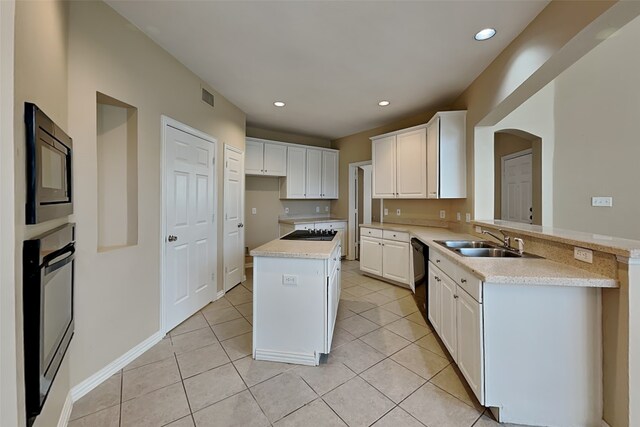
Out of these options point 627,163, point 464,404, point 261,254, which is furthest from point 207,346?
point 627,163

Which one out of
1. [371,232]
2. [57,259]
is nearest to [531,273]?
[57,259]

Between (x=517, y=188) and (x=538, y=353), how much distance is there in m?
3.83

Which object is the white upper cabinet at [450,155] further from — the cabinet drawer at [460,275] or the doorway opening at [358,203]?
the doorway opening at [358,203]

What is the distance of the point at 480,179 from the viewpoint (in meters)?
3.00

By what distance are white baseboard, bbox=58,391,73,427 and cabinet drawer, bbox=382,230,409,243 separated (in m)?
3.49

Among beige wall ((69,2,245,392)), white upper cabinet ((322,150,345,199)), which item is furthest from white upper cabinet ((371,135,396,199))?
beige wall ((69,2,245,392))

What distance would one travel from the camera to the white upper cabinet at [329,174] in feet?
18.1

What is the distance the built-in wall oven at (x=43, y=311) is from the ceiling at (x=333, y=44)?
1.77m

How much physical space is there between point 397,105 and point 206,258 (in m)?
3.28

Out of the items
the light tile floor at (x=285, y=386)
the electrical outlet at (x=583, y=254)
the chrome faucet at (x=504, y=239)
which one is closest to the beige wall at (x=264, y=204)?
the light tile floor at (x=285, y=386)

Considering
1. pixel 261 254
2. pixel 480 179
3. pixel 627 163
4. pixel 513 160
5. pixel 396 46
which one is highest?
pixel 396 46

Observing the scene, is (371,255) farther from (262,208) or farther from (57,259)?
(57,259)

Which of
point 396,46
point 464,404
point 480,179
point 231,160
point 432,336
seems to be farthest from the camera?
point 231,160

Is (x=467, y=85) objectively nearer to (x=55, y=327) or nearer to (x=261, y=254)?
(x=261, y=254)
